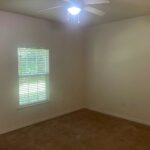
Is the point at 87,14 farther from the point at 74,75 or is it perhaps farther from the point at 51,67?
the point at 74,75

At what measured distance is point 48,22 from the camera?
4.21 m

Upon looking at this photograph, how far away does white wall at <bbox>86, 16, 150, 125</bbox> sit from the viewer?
12.9 feet

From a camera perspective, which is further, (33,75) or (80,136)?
(33,75)

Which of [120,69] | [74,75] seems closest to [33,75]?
[74,75]

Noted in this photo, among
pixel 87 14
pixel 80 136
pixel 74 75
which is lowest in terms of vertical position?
pixel 80 136

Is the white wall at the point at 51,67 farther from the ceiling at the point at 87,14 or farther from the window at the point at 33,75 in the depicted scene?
the ceiling at the point at 87,14

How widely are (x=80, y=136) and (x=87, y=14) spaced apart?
2492 millimetres

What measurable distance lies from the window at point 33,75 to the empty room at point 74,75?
0.02 metres

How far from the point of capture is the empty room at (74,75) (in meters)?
3.23

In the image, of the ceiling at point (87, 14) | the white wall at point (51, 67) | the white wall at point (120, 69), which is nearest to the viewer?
the ceiling at point (87, 14)

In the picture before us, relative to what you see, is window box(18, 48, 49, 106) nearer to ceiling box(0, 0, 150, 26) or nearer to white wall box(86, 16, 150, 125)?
ceiling box(0, 0, 150, 26)

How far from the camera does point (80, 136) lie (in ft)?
11.3

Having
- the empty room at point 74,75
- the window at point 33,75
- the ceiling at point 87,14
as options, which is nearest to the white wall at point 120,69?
the empty room at point 74,75

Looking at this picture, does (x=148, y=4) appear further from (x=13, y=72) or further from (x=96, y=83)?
(x=13, y=72)
